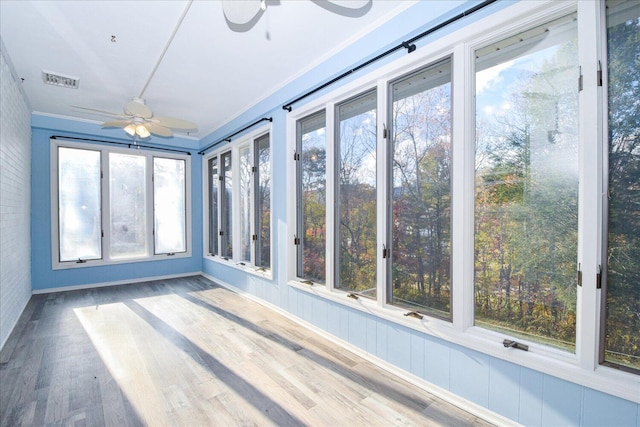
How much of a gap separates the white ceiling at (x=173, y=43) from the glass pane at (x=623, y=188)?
136 cm

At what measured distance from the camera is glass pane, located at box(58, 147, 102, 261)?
484 centimetres

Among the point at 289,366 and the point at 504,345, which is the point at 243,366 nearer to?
the point at 289,366

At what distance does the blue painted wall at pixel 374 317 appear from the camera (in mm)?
1544

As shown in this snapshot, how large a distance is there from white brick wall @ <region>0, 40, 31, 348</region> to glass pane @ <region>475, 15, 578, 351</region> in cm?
419

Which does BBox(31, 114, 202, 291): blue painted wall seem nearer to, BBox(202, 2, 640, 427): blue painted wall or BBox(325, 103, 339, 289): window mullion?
BBox(202, 2, 640, 427): blue painted wall

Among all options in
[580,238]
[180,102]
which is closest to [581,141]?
[580,238]

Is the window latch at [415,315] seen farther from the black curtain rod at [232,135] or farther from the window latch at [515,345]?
the black curtain rod at [232,135]

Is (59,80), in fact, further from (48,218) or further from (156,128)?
(48,218)

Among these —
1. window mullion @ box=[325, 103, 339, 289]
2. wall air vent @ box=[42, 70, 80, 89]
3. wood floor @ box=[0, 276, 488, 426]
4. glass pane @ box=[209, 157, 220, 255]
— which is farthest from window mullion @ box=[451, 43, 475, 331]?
glass pane @ box=[209, 157, 220, 255]

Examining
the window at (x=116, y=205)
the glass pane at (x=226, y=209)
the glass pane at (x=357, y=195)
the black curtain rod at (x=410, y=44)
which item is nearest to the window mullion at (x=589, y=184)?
the black curtain rod at (x=410, y=44)

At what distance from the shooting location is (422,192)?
2.21 metres

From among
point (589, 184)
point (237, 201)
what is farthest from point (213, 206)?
point (589, 184)

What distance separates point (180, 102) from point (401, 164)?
11.3ft

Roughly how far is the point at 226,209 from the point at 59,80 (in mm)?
2743
